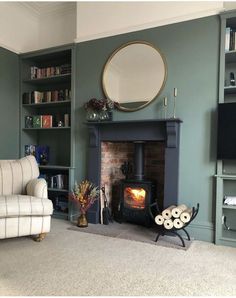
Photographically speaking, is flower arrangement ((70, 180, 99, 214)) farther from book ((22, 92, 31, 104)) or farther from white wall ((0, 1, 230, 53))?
white wall ((0, 1, 230, 53))

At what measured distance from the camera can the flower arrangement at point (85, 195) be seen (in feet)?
10.8

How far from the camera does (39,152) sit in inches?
166

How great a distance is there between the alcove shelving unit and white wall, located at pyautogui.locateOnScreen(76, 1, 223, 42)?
30 cm

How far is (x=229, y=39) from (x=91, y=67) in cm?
182

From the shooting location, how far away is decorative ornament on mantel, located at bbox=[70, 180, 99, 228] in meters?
3.29

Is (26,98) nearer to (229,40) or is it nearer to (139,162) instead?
(139,162)

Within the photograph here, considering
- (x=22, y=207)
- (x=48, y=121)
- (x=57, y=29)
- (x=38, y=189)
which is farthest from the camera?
(x=57, y=29)

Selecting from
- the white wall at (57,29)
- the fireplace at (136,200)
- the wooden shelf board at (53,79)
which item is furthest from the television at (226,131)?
the white wall at (57,29)

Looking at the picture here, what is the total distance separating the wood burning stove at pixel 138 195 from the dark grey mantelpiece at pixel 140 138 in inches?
10.5

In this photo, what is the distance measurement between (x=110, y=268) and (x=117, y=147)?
2.00m

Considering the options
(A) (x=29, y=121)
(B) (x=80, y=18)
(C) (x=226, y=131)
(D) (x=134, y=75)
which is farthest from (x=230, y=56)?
(A) (x=29, y=121)

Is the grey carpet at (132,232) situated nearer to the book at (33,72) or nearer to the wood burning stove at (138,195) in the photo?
the wood burning stove at (138,195)

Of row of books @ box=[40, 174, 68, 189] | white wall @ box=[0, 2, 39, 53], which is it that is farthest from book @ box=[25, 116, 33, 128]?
white wall @ box=[0, 2, 39, 53]

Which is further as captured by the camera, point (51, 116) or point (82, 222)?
point (51, 116)
